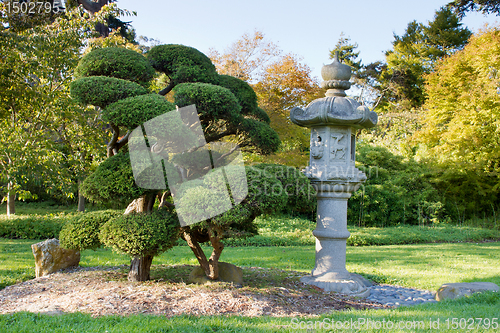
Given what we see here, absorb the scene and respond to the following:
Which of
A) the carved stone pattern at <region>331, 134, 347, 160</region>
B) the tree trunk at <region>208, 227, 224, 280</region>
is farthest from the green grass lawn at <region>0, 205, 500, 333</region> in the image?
the carved stone pattern at <region>331, 134, 347, 160</region>

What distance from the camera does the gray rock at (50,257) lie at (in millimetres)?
5070

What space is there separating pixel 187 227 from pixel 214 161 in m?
1.05

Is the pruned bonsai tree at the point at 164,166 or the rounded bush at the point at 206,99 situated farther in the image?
the rounded bush at the point at 206,99

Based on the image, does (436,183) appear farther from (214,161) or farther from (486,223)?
(214,161)

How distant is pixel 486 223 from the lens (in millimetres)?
13148

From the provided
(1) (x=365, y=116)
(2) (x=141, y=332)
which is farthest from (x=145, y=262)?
(1) (x=365, y=116)

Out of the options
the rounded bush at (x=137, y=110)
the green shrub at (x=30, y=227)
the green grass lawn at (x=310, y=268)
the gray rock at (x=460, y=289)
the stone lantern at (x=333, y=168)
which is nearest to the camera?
the green grass lawn at (x=310, y=268)

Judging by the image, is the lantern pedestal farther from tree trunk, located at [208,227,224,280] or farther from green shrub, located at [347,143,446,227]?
green shrub, located at [347,143,446,227]

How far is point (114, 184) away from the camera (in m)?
3.73

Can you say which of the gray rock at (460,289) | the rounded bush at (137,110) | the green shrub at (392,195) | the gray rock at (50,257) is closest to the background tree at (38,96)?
the gray rock at (50,257)

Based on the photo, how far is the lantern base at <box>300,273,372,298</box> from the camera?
453cm

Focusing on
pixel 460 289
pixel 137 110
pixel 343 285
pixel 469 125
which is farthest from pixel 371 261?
pixel 469 125

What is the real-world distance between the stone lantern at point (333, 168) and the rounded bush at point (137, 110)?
1961 mm

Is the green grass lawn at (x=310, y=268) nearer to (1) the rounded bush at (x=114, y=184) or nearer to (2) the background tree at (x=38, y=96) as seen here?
(1) the rounded bush at (x=114, y=184)
